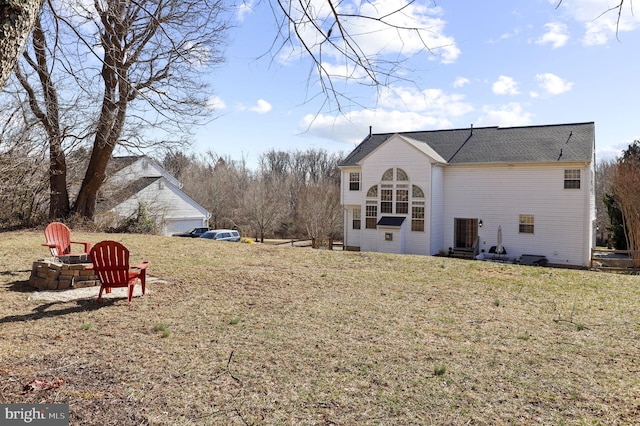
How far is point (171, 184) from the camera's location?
93.4 feet

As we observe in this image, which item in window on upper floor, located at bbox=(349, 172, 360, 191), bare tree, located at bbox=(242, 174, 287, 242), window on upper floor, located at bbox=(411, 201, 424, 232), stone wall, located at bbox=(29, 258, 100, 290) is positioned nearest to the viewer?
stone wall, located at bbox=(29, 258, 100, 290)

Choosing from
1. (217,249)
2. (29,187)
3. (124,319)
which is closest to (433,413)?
(124,319)

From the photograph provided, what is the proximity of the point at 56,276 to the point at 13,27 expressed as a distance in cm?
599

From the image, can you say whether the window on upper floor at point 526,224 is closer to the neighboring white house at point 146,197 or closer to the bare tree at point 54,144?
the neighboring white house at point 146,197

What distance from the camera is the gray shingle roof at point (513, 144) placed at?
941 inches

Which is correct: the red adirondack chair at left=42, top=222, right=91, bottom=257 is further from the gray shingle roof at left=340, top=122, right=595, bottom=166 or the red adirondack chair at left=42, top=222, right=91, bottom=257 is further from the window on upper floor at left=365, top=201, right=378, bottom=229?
the gray shingle roof at left=340, top=122, right=595, bottom=166

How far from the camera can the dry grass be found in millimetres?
3314

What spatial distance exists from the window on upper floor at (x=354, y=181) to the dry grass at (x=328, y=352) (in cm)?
2035

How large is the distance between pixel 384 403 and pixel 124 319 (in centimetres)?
383

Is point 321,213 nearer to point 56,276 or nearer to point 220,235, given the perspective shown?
point 220,235

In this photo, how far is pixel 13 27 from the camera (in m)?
2.16

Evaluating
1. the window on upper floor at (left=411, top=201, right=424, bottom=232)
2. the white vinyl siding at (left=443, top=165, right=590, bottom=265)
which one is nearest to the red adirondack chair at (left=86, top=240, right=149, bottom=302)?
the window on upper floor at (left=411, top=201, right=424, bottom=232)

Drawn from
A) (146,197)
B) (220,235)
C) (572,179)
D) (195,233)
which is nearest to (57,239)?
(220,235)

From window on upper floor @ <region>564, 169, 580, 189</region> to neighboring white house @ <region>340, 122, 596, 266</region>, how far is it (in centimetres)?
5
